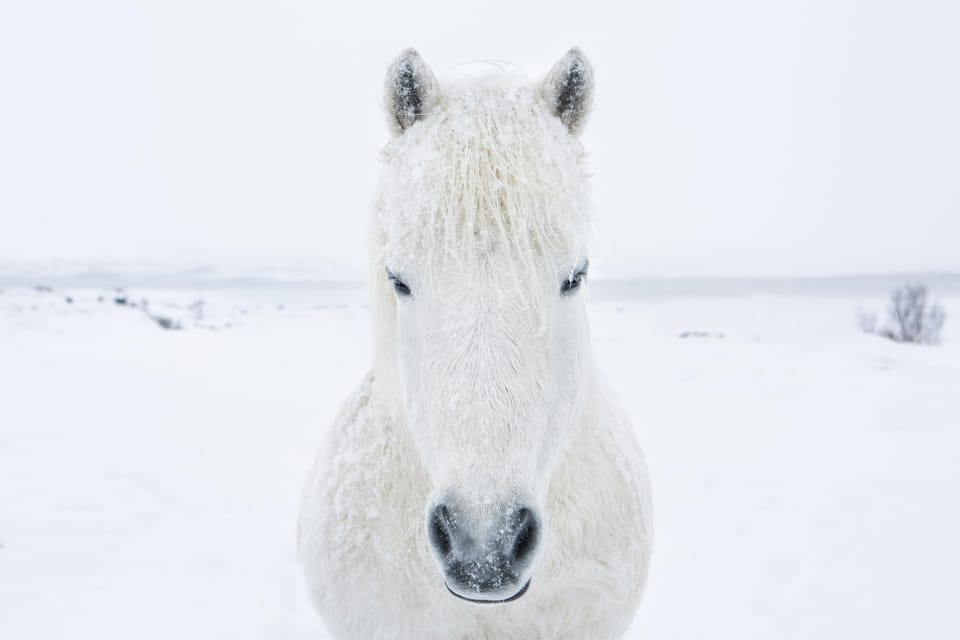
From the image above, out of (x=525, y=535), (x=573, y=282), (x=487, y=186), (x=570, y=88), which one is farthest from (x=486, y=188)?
(x=525, y=535)

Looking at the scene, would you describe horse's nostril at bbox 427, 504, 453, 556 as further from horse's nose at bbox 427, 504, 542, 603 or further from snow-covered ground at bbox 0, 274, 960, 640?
snow-covered ground at bbox 0, 274, 960, 640

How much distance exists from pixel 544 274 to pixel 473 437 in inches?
19.1

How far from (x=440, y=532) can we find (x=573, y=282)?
0.78 m

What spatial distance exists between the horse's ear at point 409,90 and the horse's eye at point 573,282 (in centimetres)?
69

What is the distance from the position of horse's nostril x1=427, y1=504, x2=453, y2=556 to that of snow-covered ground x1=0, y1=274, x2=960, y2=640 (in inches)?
52.4

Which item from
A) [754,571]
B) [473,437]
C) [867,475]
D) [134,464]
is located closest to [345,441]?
[473,437]

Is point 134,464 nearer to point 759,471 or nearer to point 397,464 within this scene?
point 397,464

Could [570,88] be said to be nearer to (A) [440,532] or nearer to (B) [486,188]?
(B) [486,188]

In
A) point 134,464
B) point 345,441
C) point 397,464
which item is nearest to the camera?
point 397,464

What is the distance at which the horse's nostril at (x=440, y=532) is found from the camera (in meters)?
1.18

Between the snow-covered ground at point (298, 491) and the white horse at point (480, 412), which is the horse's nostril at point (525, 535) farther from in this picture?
the snow-covered ground at point (298, 491)

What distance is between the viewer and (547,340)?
139cm

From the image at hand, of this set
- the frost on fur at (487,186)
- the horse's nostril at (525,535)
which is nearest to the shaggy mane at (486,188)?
the frost on fur at (487,186)

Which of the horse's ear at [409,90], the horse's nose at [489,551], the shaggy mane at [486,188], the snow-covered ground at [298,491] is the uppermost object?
the horse's ear at [409,90]
